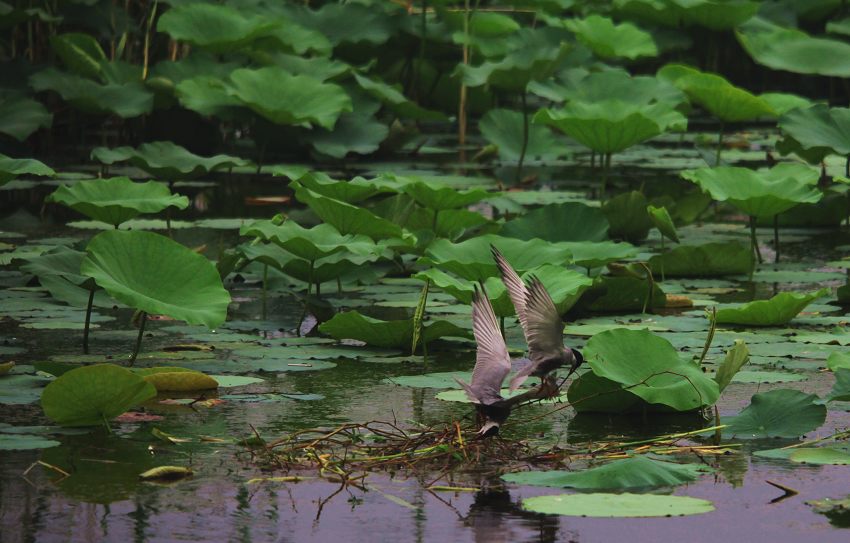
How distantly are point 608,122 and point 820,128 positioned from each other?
2.77 ft

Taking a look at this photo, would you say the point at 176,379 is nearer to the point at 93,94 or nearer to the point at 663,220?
the point at 663,220

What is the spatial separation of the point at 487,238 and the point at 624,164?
4469mm

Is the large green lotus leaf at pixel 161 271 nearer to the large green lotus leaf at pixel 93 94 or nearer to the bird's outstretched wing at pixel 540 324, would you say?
the bird's outstretched wing at pixel 540 324

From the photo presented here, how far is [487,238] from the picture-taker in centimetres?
423

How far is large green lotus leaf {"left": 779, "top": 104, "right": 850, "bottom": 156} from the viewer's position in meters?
5.96

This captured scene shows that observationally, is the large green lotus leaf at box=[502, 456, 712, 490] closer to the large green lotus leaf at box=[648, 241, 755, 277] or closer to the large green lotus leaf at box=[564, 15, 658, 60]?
the large green lotus leaf at box=[648, 241, 755, 277]

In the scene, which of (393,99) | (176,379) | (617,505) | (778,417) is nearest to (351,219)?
(176,379)

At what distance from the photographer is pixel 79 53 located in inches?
307

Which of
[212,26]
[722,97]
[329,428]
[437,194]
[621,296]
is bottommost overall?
[329,428]

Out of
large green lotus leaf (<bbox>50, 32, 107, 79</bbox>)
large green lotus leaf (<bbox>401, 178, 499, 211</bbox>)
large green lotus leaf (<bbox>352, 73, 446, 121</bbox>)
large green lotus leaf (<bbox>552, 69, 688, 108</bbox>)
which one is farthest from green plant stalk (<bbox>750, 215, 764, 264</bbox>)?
large green lotus leaf (<bbox>50, 32, 107, 79</bbox>)

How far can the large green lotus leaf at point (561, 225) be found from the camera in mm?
4965

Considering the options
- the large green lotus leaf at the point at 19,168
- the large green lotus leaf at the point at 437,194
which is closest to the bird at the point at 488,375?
the large green lotus leaf at the point at 19,168

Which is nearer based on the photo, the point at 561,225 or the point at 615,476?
the point at 615,476

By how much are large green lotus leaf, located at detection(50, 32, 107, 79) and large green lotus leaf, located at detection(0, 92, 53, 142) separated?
44 cm
